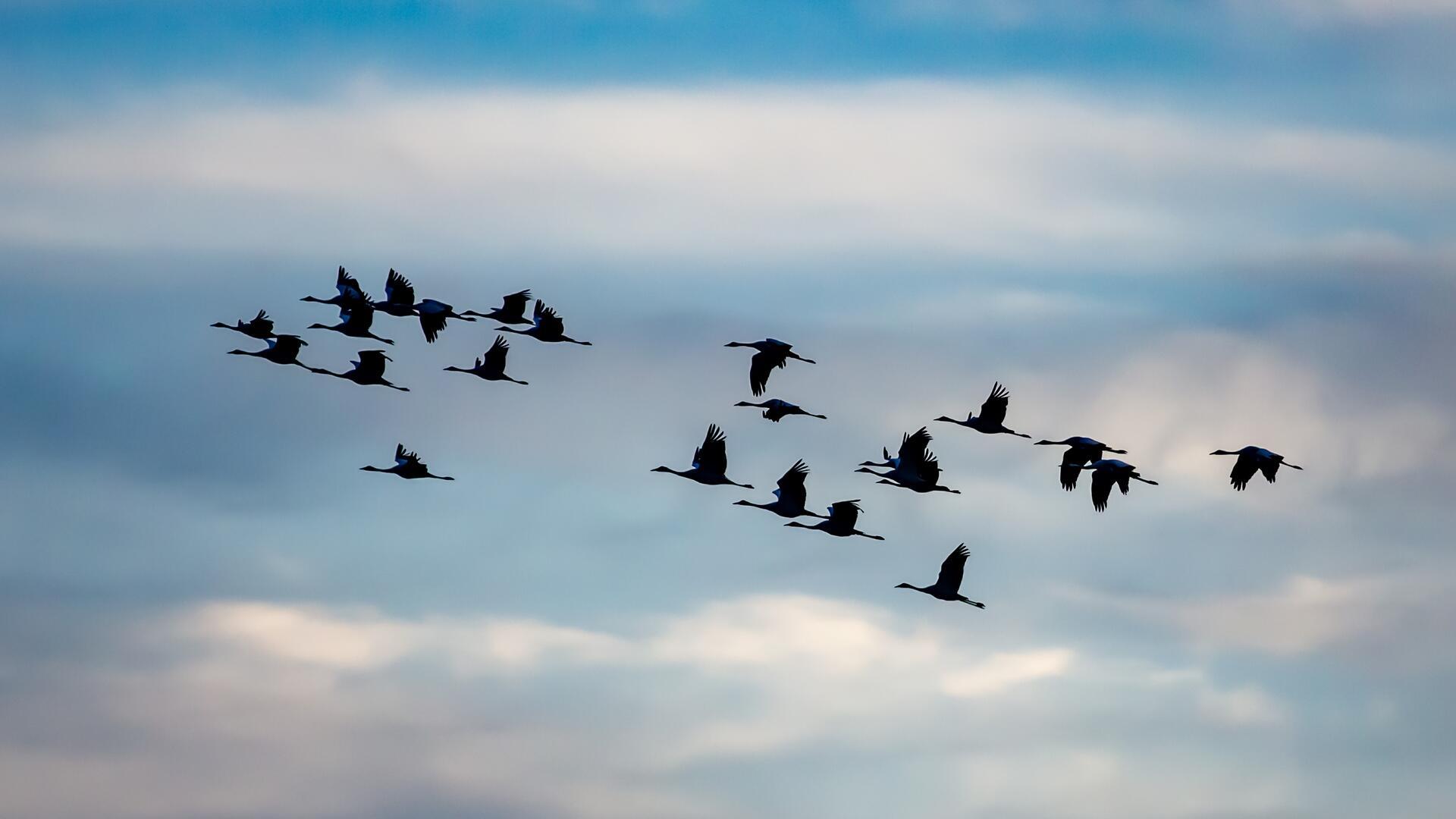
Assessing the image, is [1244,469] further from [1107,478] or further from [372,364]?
[372,364]

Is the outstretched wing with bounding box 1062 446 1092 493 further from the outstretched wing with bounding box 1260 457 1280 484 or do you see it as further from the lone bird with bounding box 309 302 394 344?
the lone bird with bounding box 309 302 394 344

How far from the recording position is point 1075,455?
316 ft

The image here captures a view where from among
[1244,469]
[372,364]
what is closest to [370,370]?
[372,364]

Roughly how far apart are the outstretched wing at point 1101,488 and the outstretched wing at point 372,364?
25202 millimetres

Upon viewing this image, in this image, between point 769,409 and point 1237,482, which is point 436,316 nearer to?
point 769,409

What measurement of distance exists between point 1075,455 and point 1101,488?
5.64ft

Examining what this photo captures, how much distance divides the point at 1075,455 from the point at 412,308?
77.2 feet

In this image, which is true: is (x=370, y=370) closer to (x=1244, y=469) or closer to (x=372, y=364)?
(x=372, y=364)

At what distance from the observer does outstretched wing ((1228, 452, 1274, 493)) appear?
9212cm

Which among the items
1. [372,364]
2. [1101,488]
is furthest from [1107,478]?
[372,364]

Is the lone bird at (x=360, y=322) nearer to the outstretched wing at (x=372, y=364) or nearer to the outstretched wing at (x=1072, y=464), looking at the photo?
the outstretched wing at (x=372, y=364)

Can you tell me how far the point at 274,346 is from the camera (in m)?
98.2

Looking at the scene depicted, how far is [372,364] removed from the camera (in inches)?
3809

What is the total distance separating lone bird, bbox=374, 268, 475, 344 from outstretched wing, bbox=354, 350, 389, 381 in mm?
1755
